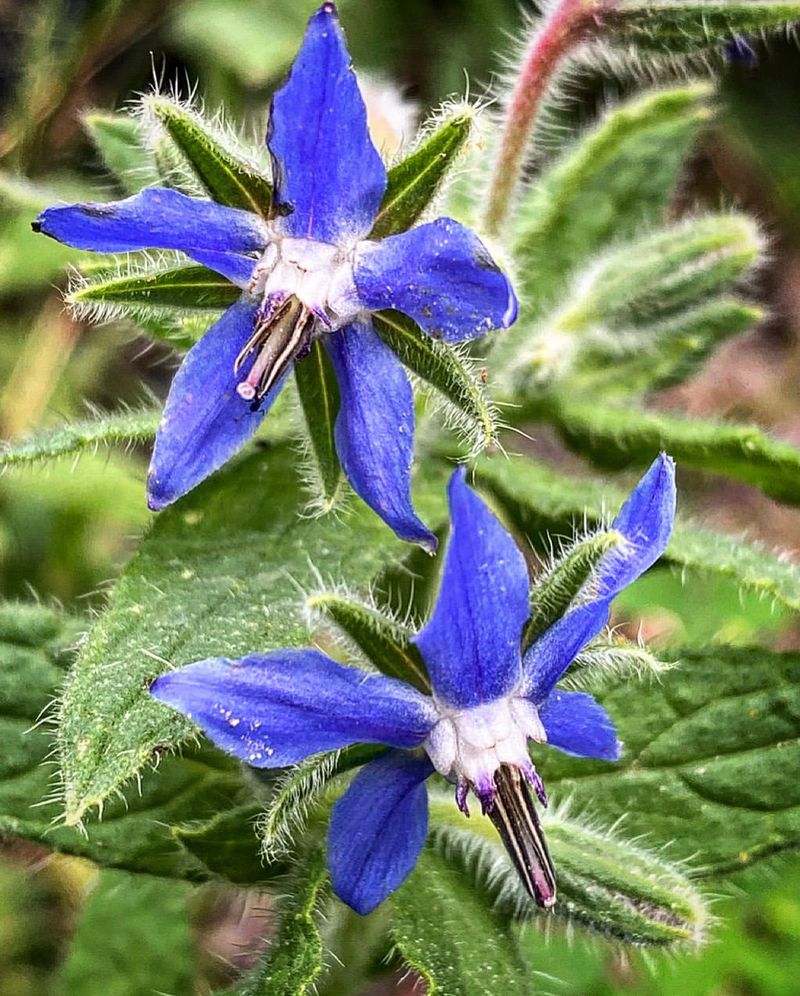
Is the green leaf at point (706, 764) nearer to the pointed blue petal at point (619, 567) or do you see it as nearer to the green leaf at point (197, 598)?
the green leaf at point (197, 598)

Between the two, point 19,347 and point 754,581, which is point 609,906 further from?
point 19,347

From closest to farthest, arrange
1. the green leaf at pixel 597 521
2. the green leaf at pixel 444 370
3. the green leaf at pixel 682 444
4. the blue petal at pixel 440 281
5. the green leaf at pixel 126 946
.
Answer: the blue petal at pixel 440 281
the green leaf at pixel 444 370
the green leaf at pixel 597 521
the green leaf at pixel 682 444
the green leaf at pixel 126 946

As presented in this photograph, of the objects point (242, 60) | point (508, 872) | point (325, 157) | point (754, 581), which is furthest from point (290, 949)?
point (242, 60)

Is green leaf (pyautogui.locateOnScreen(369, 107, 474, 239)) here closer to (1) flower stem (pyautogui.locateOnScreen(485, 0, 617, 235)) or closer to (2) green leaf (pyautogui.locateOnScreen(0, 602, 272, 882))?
(1) flower stem (pyautogui.locateOnScreen(485, 0, 617, 235))

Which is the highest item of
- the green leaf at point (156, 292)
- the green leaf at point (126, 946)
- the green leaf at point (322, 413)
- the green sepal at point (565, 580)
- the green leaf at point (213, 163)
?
the green leaf at point (213, 163)

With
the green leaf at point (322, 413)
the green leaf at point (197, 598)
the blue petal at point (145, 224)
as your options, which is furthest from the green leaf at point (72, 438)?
the blue petal at point (145, 224)

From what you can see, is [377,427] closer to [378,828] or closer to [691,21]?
[378,828]

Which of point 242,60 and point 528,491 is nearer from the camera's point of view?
point 528,491
